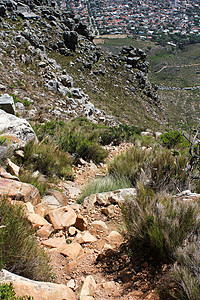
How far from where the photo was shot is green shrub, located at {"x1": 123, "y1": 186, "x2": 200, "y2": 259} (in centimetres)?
198

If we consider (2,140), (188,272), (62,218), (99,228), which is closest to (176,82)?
(2,140)

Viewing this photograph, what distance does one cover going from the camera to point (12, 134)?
4.21 metres

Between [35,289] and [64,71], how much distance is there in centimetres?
1825

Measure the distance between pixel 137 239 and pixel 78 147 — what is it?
355 cm

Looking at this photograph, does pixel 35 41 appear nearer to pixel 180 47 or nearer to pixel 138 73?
pixel 138 73

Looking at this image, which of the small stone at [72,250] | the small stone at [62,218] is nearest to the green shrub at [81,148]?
the small stone at [62,218]

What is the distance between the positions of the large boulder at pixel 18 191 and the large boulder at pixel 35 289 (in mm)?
1273

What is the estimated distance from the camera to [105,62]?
33.0 m

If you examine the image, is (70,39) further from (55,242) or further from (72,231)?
(55,242)

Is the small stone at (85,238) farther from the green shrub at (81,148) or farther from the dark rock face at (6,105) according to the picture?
the dark rock face at (6,105)

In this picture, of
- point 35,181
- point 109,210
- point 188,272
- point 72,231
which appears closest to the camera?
point 188,272

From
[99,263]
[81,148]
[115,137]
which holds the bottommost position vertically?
[115,137]

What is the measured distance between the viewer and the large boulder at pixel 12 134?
377 cm

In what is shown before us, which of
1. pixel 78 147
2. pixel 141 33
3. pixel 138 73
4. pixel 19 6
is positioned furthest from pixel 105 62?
pixel 141 33
